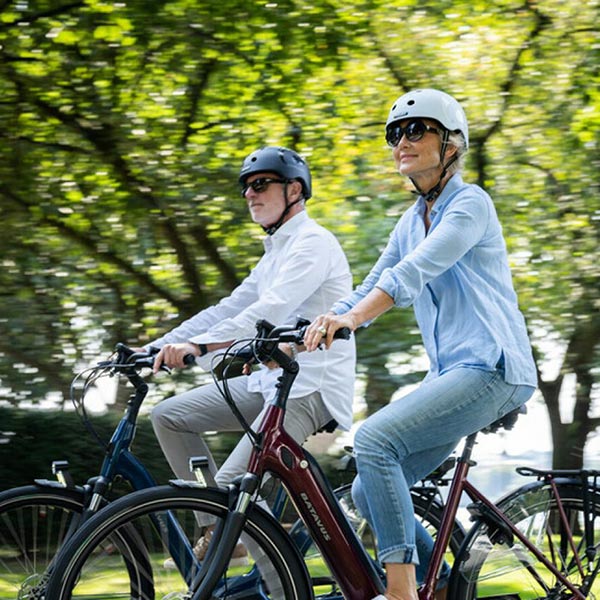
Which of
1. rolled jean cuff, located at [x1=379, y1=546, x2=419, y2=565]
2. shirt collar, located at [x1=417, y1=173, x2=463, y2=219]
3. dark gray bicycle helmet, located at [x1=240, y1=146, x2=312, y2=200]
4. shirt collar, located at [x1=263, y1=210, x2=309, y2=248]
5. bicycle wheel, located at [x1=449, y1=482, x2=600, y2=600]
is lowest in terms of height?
bicycle wheel, located at [x1=449, y1=482, x2=600, y2=600]

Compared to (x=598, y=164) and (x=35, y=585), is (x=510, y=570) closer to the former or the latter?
(x=35, y=585)

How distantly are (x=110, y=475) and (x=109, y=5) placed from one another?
435 centimetres

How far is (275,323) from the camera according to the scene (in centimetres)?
450

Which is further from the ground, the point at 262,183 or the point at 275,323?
the point at 262,183

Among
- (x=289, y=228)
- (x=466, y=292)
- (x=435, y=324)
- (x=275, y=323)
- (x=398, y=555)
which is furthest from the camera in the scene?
(x=289, y=228)

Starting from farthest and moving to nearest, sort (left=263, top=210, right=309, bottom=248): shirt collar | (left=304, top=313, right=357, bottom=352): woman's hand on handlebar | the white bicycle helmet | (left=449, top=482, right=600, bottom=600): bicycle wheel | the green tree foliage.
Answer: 1. the green tree foliage
2. (left=263, top=210, right=309, bottom=248): shirt collar
3. (left=449, top=482, right=600, bottom=600): bicycle wheel
4. the white bicycle helmet
5. (left=304, top=313, right=357, bottom=352): woman's hand on handlebar

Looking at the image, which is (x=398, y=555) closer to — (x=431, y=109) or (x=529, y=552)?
(x=529, y=552)

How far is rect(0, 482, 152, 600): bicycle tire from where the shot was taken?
4.35 m

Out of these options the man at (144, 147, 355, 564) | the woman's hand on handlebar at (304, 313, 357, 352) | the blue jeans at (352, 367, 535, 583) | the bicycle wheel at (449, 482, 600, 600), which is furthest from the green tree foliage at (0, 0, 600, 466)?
the woman's hand on handlebar at (304, 313, 357, 352)

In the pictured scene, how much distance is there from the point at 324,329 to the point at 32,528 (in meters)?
1.44

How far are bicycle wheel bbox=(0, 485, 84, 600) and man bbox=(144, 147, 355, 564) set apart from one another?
21.0 inches

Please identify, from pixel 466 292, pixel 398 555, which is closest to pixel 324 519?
pixel 398 555

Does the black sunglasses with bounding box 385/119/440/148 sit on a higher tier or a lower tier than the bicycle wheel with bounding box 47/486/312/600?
higher

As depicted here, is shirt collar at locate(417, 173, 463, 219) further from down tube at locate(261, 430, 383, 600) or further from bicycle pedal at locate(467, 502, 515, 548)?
bicycle pedal at locate(467, 502, 515, 548)
